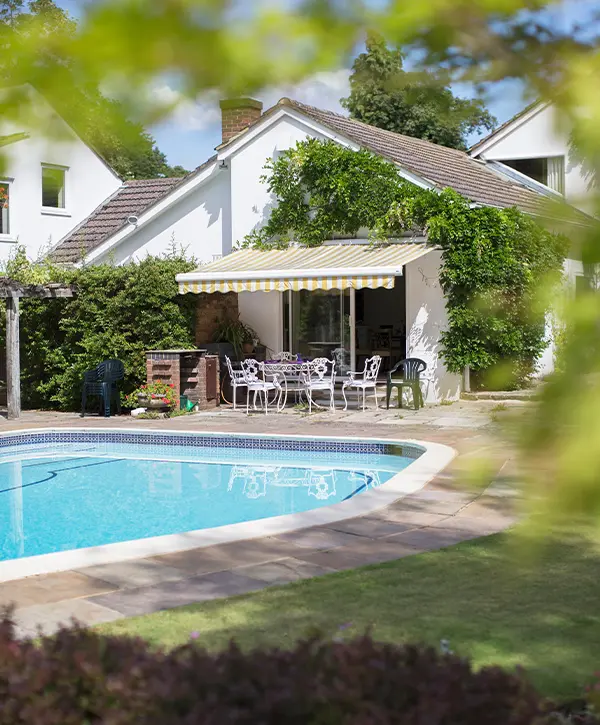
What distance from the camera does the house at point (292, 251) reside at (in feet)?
74.4

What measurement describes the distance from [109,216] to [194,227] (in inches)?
217

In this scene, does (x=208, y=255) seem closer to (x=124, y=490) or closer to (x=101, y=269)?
(x=101, y=269)

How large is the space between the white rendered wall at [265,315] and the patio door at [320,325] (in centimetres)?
29

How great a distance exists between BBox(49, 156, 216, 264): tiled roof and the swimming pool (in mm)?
12080

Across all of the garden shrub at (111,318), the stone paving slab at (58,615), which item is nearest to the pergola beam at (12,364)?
the garden shrub at (111,318)

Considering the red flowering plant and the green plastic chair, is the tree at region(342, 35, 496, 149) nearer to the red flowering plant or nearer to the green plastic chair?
the green plastic chair

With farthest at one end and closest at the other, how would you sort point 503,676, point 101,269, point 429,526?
point 101,269, point 429,526, point 503,676

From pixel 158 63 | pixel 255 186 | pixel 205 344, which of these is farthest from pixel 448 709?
pixel 255 186

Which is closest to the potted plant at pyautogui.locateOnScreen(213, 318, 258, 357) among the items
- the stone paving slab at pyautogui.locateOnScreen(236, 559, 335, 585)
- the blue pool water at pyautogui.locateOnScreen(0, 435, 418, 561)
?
the blue pool water at pyautogui.locateOnScreen(0, 435, 418, 561)

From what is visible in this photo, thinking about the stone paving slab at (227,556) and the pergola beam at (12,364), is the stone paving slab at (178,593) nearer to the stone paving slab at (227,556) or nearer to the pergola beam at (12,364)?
the stone paving slab at (227,556)

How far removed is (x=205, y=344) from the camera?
2456 cm

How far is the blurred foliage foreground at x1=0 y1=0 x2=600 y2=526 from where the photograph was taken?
1.55m

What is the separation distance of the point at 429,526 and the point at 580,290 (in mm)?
8508

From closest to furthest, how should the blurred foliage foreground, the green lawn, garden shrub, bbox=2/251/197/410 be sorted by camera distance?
the blurred foliage foreground, the green lawn, garden shrub, bbox=2/251/197/410
